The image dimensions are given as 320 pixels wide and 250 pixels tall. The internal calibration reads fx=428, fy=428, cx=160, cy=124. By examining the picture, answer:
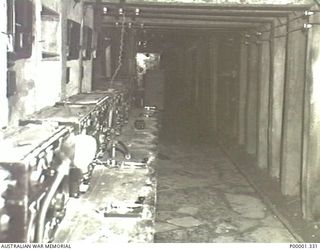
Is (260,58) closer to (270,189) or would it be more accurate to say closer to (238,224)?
(270,189)

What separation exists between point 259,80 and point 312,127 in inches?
157

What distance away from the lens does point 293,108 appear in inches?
327

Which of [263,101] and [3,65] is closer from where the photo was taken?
[3,65]

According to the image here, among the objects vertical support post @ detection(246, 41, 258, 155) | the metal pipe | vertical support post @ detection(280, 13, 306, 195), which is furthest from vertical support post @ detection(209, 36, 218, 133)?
the metal pipe

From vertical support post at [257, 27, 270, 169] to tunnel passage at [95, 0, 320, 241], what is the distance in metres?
0.02

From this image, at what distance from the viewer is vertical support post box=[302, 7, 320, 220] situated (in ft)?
23.0

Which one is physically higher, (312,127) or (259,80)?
(259,80)

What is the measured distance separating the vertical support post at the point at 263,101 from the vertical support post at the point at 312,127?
3.46m

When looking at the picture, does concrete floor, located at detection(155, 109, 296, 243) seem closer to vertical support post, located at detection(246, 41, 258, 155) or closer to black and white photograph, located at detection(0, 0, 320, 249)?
black and white photograph, located at detection(0, 0, 320, 249)

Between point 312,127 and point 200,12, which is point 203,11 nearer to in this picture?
point 200,12

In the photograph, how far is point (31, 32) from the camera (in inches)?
169

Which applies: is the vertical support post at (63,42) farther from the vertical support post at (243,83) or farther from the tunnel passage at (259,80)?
the vertical support post at (243,83)

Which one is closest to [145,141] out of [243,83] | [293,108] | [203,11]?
[203,11]

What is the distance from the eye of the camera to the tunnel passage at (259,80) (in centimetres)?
714
